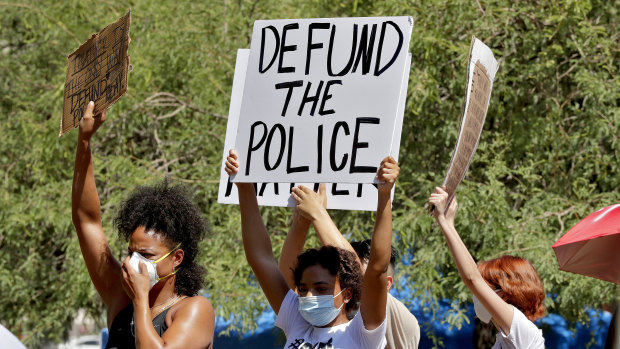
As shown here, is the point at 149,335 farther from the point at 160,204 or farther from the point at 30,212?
the point at 30,212

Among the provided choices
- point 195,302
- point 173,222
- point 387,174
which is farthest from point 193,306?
point 387,174

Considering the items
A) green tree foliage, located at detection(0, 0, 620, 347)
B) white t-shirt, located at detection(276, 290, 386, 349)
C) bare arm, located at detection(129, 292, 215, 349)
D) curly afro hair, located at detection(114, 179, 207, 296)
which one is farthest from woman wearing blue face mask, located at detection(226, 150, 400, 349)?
green tree foliage, located at detection(0, 0, 620, 347)

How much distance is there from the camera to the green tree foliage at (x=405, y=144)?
6832 mm

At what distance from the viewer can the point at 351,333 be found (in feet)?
11.0

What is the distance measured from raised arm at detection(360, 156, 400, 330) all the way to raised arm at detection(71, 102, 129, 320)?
0.97 metres

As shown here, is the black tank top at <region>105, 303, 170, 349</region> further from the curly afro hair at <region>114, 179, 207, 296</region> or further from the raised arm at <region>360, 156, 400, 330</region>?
the raised arm at <region>360, 156, 400, 330</region>

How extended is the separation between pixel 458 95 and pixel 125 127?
3109 millimetres

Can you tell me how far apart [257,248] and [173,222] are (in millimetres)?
454

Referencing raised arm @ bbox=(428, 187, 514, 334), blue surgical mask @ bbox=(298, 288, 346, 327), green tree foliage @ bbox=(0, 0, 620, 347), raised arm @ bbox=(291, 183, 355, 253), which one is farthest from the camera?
green tree foliage @ bbox=(0, 0, 620, 347)

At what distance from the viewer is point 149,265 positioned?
325 cm

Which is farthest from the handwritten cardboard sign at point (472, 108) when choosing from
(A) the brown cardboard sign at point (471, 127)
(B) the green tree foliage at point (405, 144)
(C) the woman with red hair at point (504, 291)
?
(B) the green tree foliage at point (405, 144)

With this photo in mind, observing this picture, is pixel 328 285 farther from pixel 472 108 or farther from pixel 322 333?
pixel 472 108

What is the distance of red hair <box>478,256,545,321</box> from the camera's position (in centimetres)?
381

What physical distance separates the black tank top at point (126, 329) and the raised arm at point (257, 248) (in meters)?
0.52
